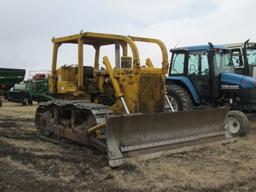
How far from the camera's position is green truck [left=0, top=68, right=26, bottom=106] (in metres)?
24.3

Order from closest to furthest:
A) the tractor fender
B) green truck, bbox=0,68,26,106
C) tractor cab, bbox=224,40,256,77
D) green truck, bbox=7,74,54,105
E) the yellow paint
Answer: the yellow paint
the tractor fender
tractor cab, bbox=224,40,256,77
green truck, bbox=7,74,54,105
green truck, bbox=0,68,26,106

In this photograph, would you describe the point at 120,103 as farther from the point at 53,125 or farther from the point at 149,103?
the point at 53,125

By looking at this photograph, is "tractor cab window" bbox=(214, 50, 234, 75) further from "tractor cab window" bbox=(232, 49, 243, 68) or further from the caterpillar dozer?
the caterpillar dozer

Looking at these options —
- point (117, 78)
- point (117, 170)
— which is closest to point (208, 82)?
point (117, 78)

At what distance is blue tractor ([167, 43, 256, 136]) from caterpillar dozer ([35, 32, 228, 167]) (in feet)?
6.28

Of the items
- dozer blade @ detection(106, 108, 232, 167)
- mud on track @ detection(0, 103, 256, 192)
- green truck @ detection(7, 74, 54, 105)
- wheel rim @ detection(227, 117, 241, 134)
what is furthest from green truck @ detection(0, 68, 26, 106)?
dozer blade @ detection(106, 108, 232, 167)

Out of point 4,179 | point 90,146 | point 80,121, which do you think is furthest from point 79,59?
point 4,179

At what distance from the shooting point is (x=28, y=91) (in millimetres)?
24344

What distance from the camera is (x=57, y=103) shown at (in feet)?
30.4

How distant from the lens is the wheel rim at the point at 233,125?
10730 millimetres

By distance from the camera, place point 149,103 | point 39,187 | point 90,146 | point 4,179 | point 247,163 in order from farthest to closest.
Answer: point 149,103 < point 90,146 < point 247,163 < point 4,179 < point 39,187

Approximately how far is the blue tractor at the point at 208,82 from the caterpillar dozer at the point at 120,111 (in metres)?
1.91

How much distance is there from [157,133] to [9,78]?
59.5 feet

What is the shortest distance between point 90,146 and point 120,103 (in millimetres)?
1020
